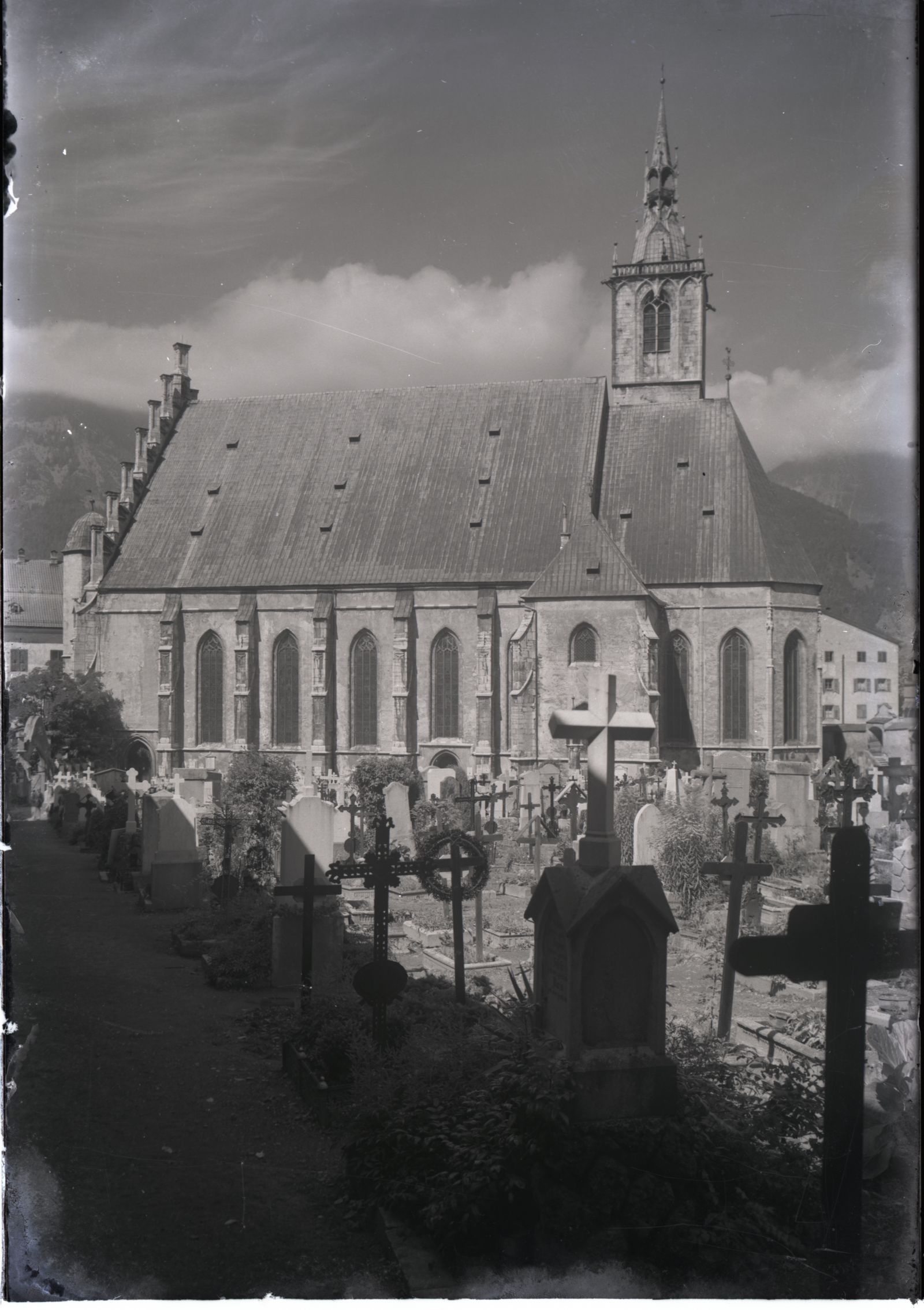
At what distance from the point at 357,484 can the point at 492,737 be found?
9573mm

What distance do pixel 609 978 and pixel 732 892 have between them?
4.36m

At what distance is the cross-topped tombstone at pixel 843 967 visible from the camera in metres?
5.55

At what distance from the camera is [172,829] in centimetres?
1638

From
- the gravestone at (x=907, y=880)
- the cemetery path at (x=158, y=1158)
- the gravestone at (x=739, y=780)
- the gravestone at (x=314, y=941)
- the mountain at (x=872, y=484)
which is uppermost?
the mountain at (x=872, y=484)

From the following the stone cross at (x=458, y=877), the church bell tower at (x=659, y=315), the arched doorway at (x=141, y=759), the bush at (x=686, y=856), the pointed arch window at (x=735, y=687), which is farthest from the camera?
the church bell tower at (x=659, y=315)

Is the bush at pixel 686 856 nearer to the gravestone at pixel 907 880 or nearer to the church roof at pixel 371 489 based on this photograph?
the gravestone at pixel 907 880

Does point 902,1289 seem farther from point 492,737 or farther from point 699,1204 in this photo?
point 492,737

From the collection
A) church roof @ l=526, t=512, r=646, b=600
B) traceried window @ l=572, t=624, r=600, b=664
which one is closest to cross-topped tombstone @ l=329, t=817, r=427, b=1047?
traceried window @ l=572, t=624, r=600, b=664

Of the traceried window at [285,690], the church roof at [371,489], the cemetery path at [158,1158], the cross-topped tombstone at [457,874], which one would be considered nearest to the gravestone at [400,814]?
the cross-topped tombstone at [457,874]

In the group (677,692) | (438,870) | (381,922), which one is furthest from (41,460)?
(677,692)

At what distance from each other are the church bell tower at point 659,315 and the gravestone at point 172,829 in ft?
84.8

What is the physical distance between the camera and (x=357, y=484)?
35.2 m

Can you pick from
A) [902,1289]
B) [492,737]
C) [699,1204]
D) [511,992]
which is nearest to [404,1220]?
[699,1204]

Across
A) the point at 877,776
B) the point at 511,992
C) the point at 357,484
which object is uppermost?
the point at 357,484
